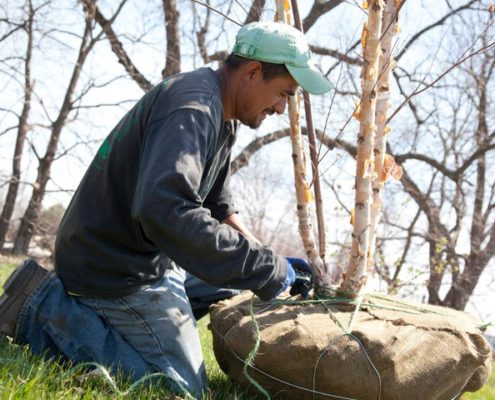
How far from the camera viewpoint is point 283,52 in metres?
2.59

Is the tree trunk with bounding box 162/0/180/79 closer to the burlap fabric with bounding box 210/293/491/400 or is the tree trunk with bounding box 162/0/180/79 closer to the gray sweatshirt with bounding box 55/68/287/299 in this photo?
the gray sweatshirt with bounding box 55/68/287/299

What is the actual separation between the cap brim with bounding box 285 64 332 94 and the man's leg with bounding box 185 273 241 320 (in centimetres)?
128

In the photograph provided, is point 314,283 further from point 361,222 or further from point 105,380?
point 105,380

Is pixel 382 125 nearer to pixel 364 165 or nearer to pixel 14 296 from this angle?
pixel 364 165

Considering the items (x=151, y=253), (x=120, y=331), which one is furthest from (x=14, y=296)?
(x=151, y=253)

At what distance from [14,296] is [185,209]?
3.54 feet

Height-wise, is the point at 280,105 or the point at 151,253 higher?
the point at 280,105

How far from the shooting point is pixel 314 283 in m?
3.31

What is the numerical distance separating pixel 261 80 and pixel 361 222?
3.29ft

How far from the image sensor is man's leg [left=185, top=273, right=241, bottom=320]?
133 inches

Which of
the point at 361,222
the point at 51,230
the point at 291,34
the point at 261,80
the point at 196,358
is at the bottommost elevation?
the point at 51,230

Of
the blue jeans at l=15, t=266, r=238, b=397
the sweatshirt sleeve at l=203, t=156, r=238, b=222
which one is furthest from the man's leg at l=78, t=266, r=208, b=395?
the sweatshirt sleeve at l=203, t=156, r=238, b=222

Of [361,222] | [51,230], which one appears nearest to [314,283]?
[361,222]

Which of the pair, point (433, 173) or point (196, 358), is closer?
point (196, 358)
